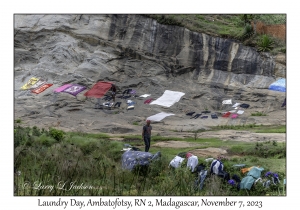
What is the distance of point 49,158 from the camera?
9.95 m

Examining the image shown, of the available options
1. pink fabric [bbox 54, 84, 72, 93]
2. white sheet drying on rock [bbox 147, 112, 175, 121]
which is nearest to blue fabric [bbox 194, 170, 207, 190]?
white sheet drying on rock [bbox 147, 112, 175, 121]

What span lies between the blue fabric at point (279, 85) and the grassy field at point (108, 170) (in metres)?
9.19

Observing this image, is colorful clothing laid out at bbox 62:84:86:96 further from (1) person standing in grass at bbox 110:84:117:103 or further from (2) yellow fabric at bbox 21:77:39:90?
(2) yellow fabric at bbox 21:77:39:90

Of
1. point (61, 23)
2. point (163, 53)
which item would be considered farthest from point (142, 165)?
point (61, 23)

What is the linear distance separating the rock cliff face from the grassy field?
838cm

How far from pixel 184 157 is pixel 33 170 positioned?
4.38 meters

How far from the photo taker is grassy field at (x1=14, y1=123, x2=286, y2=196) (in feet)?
27.2

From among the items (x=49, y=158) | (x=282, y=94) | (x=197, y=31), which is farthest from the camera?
(x=197, y=31)

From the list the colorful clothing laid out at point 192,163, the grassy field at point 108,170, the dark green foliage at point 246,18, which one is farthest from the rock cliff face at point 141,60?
the colorful clothing laid out at point 192,163

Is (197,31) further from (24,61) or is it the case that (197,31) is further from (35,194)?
(35,194)

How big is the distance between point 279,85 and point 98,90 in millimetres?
9843

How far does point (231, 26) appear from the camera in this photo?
24625 millimetres

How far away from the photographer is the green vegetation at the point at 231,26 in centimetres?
2324

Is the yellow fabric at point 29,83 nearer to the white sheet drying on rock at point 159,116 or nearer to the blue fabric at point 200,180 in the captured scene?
the white sheet drying on rock at point 159,116
